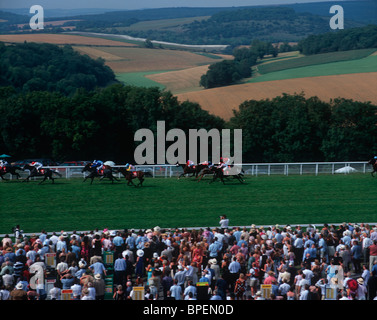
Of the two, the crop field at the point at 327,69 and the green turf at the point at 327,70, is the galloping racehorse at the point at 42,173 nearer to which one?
the crop field at the point at 327,69

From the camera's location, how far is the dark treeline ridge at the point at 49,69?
47.4m

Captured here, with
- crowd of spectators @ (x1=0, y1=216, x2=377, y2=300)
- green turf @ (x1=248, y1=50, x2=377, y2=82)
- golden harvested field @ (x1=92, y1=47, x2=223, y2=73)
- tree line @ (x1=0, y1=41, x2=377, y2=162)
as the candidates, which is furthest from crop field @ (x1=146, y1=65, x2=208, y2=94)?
crowd of spectators @ (x1=0, y1=216, x2=377, y2=300)

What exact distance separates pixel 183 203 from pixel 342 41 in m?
37.5

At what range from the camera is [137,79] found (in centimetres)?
4991

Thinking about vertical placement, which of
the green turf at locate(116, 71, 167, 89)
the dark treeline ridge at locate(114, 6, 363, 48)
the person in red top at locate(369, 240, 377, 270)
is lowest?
the person in red top at locate(369, 240, 377, 270)

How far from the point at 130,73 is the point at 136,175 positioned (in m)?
34.9

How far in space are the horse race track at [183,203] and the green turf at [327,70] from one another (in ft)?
83.2

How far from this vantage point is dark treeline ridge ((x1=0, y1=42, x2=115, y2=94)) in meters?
47.4

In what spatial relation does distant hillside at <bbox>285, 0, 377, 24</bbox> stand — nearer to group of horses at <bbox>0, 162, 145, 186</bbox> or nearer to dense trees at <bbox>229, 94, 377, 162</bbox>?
dense trees at <bbox>229, 94, 377, 162</bbox>

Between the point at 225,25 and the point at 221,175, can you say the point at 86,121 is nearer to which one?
the point at 221,175

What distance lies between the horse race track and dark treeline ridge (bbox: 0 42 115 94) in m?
28.1

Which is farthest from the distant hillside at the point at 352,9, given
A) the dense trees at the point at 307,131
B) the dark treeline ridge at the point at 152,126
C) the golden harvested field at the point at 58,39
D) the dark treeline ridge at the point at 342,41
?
the dark treeline ridge at the point at 152,126

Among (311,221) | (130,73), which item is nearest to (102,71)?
(130,73)
